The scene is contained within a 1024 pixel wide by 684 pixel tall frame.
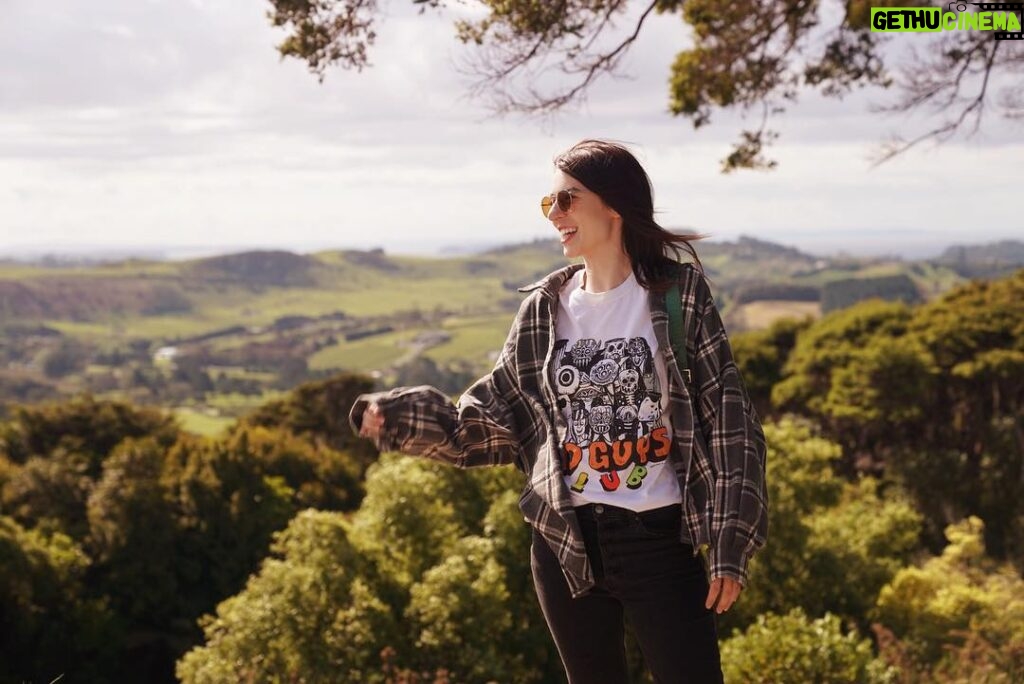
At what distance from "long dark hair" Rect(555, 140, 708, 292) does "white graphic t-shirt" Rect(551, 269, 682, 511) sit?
0.07 m

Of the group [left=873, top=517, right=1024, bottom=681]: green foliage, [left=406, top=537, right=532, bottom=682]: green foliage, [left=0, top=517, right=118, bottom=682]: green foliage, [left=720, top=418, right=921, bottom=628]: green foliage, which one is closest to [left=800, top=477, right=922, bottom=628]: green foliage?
[left=720, top=418, right=921, bottom=628]: green foliage

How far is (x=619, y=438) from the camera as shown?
249cm

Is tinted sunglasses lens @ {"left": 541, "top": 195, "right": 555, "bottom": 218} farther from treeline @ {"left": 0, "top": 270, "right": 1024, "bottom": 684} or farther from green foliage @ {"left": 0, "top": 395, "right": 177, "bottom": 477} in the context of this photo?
green foliage @ {"left": 0, "top": 395, "right": 177, "bottom": 477}

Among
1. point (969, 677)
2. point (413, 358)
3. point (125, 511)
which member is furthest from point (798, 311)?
point (969, 677)

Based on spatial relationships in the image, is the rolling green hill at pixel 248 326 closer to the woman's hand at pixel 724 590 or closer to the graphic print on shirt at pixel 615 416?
the graphic print on shirt at pixel 615 416

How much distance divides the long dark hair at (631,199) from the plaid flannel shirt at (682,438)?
0.07 meters

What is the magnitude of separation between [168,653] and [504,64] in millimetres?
15725

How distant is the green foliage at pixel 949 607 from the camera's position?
930 cm

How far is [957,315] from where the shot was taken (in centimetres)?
2125

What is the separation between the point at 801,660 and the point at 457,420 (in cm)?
587

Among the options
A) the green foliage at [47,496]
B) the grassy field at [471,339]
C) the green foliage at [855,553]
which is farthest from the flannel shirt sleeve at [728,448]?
the grassy field at [471,339]

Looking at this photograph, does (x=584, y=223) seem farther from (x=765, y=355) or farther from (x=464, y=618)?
(x=765, y=355)

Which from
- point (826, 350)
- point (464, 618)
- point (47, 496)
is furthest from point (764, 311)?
point (464, 618)

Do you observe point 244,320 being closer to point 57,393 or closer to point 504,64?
point 57,393
